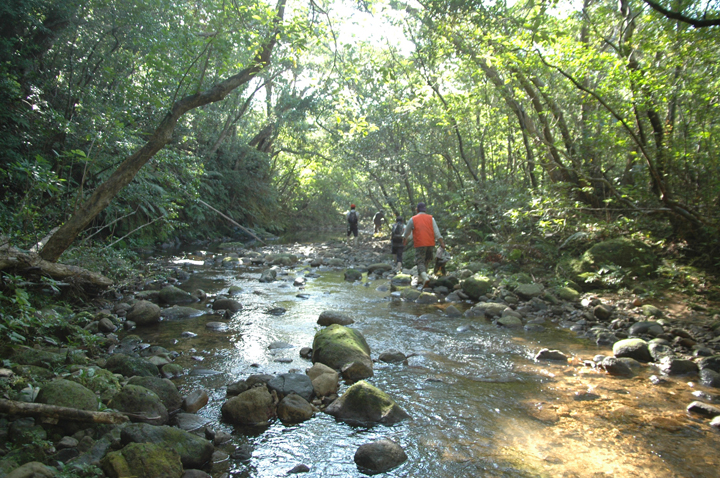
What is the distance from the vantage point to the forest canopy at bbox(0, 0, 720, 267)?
7.07 meters

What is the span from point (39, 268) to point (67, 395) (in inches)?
120

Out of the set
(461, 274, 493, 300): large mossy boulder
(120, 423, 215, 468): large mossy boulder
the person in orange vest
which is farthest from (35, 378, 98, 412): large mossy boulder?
the person in orange vest

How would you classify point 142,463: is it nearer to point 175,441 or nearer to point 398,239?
point 175,441

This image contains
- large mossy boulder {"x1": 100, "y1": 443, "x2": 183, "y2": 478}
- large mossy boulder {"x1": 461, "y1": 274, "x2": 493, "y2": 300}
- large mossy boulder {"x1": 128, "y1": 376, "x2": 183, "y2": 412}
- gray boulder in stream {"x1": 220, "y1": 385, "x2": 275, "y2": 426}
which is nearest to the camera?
large mossy boulder {"x1": 100, "y1": 443, "x2": 183, "y2": 478}

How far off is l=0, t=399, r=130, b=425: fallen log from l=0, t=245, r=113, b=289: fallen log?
2575 mm

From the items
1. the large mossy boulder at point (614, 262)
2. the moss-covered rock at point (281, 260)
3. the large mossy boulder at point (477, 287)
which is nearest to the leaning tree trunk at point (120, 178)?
the large mossy boulder at point (477, 287)

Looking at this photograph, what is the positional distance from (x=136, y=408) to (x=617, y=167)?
12315 millimetres

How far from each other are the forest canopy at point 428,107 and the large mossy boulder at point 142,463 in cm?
387

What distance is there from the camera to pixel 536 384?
4.93 meters

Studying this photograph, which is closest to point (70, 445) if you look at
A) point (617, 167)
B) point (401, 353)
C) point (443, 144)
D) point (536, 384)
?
point (401, 353)

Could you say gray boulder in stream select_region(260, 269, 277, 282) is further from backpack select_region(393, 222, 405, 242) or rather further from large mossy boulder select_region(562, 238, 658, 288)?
large mossy boulder select_region(562, 238, 658, 288)

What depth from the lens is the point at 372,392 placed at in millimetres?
4152

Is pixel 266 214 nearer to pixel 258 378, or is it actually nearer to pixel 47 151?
pixel 47 151

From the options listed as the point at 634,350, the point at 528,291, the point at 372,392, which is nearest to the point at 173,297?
the point at 372,392
